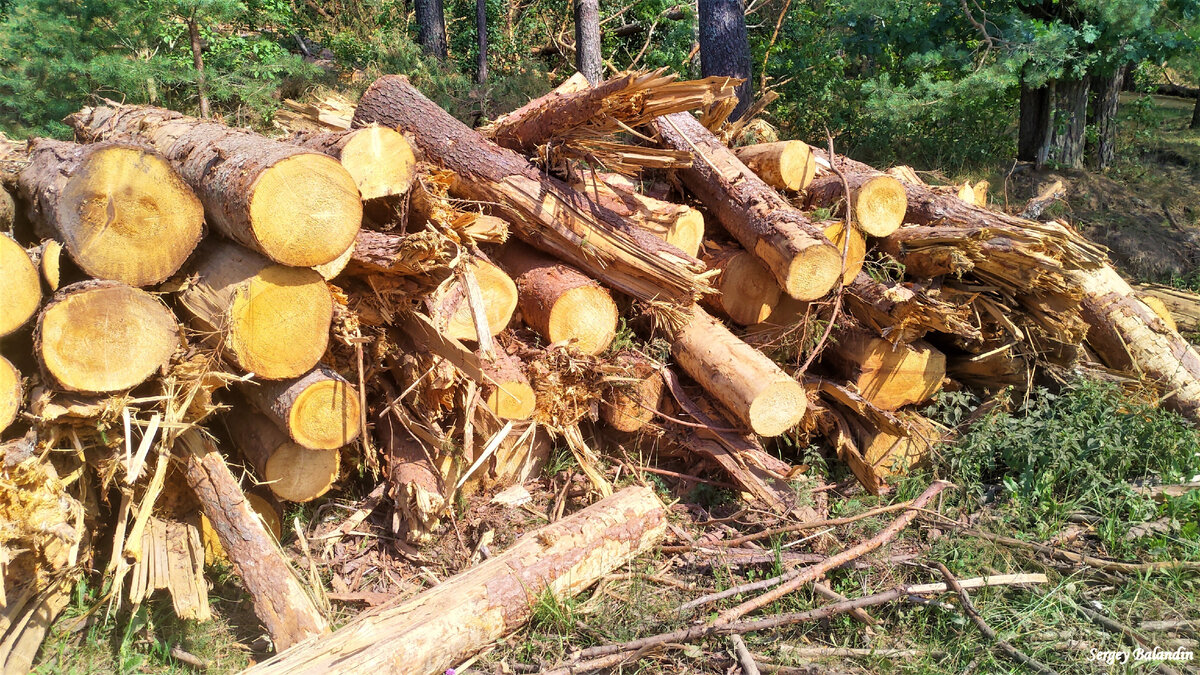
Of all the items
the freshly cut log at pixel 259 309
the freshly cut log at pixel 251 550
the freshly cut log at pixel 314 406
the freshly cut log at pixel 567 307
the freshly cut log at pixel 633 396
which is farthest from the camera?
the freshly cut log at pixel 633 396

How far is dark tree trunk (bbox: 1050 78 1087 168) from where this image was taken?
8164mm

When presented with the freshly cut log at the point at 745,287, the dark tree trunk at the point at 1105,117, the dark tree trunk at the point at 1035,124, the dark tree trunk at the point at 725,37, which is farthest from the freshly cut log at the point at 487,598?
the dark tree trunk at the point at 1105,117

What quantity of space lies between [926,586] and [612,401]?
5.97 ft

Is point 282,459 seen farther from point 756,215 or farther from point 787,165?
point 787,165

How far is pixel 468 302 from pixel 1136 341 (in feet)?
13.3

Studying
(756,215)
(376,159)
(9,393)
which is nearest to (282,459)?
(9,393)

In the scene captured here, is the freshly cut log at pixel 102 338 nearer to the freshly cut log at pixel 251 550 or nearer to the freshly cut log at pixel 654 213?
the freshly cut log at pixel 251 550

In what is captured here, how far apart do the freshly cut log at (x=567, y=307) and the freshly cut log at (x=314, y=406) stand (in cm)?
106

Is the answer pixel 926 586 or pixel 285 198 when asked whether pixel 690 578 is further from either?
pixel 285 198

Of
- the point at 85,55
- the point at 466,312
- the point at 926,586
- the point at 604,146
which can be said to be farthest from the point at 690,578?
the point at 85,55

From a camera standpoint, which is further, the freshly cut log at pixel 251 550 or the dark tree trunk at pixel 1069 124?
the dark tree trunk at pixel 1069 124

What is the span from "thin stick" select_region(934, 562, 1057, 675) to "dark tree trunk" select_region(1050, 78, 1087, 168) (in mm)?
6690

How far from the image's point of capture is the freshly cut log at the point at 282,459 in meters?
3.71

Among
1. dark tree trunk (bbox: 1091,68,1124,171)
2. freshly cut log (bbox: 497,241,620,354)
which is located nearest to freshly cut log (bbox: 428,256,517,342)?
freshly cut log (bbox: 497,241,620,354)
